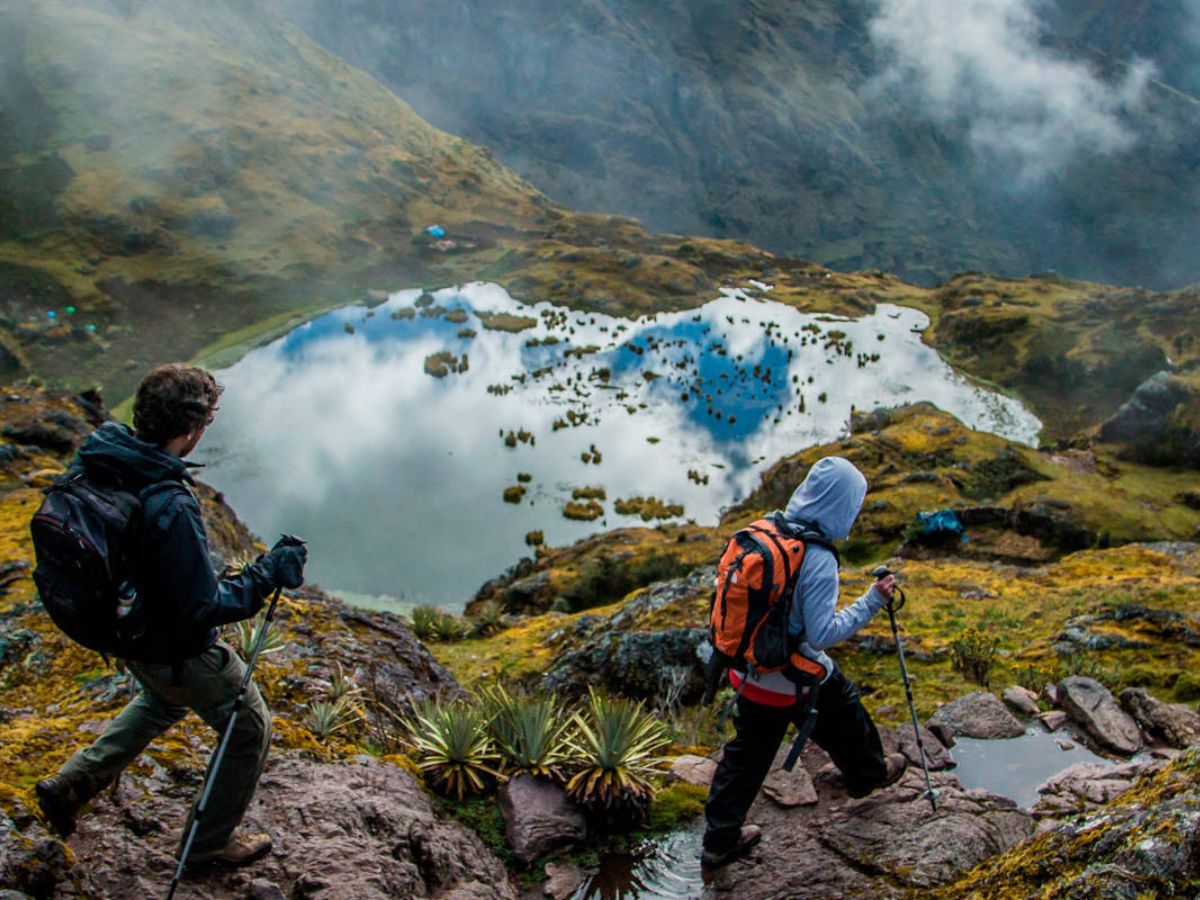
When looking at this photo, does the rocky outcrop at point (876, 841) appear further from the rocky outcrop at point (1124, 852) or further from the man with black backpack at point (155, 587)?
the man with black backpack at point (155, 587)

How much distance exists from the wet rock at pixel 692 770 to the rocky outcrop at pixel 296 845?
228cm

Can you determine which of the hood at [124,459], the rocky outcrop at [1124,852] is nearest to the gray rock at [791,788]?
the rocky outcrop at [1124,852]

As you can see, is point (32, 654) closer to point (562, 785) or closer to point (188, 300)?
point (562, 785)

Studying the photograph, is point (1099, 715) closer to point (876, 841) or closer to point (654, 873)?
point (876, 841)

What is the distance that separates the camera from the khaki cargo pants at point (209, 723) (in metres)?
4.62

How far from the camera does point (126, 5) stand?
12988 centimetres

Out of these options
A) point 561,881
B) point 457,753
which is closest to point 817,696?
point 561,881

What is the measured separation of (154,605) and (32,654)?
24.4 ft

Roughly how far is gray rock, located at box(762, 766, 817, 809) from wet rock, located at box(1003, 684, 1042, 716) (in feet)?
11.5

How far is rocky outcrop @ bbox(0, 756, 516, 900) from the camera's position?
473 cm

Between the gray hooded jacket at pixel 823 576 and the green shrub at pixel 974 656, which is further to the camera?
the green shrub at pixel 974 656

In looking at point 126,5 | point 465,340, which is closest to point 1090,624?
point 465,340

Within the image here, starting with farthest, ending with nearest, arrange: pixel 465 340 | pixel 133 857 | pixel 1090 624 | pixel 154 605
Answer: pixel 465 340 → pixel 1090 624 → pixel 133 857 → pixel 154 605

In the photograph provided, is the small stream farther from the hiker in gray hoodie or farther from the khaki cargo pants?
the khaki cargo pants
